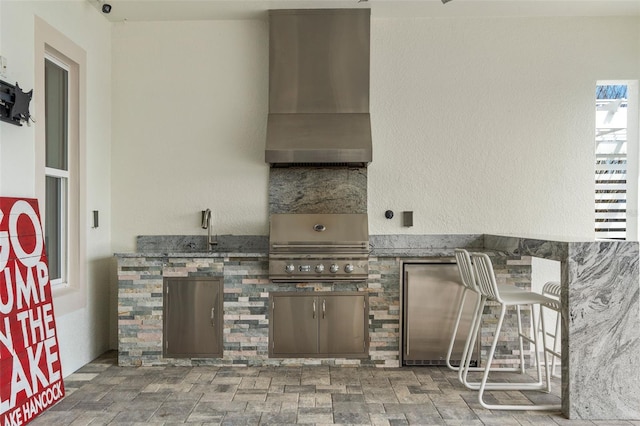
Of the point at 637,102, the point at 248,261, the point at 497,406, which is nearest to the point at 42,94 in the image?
the point at 248,261

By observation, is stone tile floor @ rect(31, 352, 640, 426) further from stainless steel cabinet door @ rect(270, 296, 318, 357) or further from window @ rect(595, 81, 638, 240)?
window @ rect(595, 81, 638, 240)

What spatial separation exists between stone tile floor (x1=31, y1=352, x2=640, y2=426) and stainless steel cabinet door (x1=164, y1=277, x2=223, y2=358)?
0.49 ft

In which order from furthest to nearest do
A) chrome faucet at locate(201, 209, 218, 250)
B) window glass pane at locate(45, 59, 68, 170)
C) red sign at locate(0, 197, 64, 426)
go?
1. chrome faucet at locate(201, 209, 218, 250)
2. window glass pane at locate(45, 59, 68, 170)
3. red sign at locate(0, 197, 64, 426)

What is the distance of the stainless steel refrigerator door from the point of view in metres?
3.80

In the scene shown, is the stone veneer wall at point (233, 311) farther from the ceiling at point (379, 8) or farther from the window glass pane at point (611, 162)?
the ceiling at point (379, 8)

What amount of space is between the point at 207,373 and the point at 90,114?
231 cm

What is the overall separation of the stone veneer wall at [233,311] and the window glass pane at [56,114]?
0.92 metres

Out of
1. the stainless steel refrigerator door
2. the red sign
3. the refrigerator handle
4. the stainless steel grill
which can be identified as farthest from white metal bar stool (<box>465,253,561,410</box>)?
the red sign

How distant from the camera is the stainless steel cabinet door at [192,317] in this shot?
3.79 meters

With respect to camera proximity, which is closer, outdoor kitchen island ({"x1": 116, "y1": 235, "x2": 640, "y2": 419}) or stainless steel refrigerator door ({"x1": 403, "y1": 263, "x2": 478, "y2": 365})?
outdoor kitchen island ({"x1": 116, "y1": 235, "x2": 640, "y2": 419})

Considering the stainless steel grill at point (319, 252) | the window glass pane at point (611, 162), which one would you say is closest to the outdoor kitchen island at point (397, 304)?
the stainless steel grill at point (319, 252)

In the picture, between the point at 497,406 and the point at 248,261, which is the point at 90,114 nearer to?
the point at 248,261

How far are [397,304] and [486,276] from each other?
3.12 ft

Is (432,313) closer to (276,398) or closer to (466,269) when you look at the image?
(466,269)
